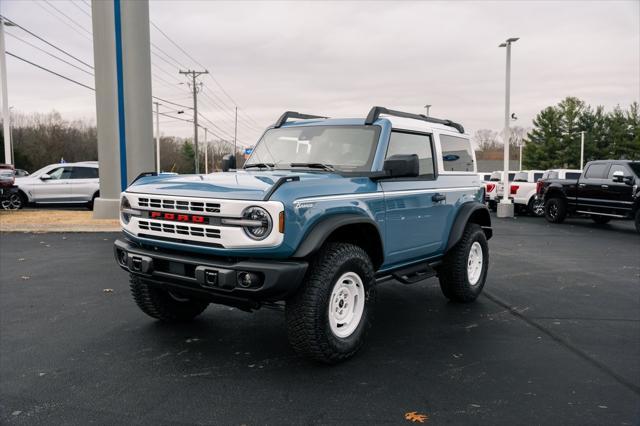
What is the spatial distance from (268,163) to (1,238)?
31.6 ft

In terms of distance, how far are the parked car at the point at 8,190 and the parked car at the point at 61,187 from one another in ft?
1.44

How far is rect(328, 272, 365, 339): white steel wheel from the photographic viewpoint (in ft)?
14.2

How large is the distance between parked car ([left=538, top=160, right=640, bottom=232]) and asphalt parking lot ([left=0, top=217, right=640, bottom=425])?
27.9ft

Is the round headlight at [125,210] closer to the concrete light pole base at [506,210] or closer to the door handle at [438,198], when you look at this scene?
the door handle at [438,198]

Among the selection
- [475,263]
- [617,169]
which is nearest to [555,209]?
[617,169]

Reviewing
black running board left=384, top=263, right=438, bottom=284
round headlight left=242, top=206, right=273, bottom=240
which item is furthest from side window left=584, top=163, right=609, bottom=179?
round headlight left=242, top=206, right=273, bottom=240

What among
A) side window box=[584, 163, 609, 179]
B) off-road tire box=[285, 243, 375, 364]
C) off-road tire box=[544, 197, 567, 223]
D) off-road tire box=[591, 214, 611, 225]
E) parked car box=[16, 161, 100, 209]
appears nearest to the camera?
off-road tire box=[285, 243, 375, 364]

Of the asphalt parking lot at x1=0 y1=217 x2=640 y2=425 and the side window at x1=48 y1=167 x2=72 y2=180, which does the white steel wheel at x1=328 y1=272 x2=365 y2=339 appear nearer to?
the asphalt parking lot at x1=0 y1=217 x2=640 y2=425

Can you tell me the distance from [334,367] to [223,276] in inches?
48.1

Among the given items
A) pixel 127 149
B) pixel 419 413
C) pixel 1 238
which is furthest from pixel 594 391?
pixel 127 149

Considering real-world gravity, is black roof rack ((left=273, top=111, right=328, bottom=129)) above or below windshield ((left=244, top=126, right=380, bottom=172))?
above

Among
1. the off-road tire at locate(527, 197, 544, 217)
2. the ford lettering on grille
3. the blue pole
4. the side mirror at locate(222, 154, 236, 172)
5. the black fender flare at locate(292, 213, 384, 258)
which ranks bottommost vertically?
the off-road tire at locate(527, 197, 544, 217)

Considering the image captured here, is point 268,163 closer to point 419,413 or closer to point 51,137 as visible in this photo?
point 419,413

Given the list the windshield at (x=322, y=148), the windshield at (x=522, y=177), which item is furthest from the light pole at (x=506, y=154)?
the windshield at (x=322, y=148)
